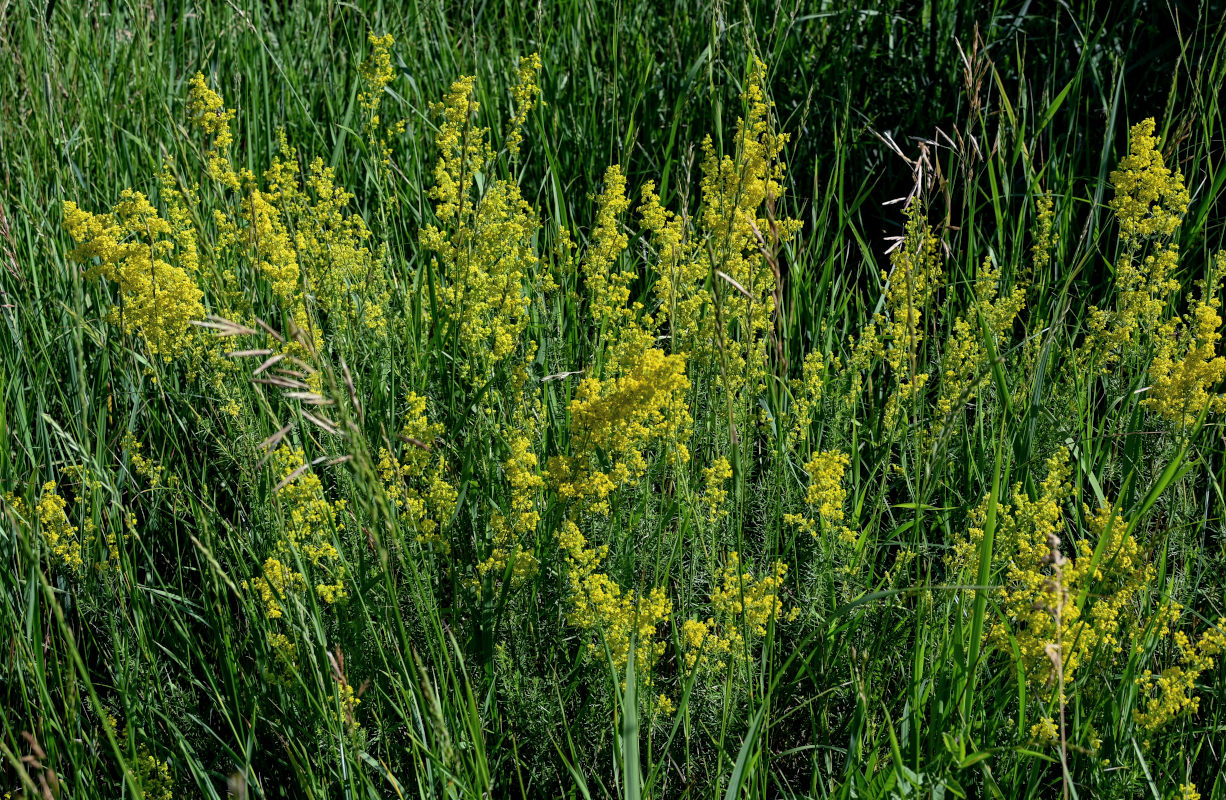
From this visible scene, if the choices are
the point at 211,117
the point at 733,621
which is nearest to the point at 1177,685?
the point at 733,621

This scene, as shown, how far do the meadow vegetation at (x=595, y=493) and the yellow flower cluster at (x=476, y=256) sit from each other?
0.01m

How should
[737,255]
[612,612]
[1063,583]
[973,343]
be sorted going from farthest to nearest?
[973,343] → [737,255] → [612,612] → [1063,583]

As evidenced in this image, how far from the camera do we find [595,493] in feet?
6.63

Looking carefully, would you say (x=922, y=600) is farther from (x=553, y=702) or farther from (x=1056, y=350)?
(x=1056, y=350)

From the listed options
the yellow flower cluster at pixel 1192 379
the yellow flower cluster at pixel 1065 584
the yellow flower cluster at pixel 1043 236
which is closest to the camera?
the yellow flower cluster at pixel 1065 584

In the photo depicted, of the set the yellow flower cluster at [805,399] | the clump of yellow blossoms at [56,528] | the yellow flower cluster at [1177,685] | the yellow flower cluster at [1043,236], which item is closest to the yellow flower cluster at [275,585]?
the clump of yellow blossoms at [56,528]

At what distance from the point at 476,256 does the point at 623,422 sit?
85cm

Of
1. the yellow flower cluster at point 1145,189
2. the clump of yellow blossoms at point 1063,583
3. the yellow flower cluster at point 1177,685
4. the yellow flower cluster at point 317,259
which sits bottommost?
the yellow flower cluster at point 1177,685

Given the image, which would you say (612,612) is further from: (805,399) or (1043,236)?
(1043,236)

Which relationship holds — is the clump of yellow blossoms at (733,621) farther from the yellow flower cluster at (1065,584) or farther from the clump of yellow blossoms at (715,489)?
the yellow flower cluster at (1065,584)

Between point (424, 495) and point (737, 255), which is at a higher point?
point (737, 255)

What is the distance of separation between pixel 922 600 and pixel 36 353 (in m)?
2.36

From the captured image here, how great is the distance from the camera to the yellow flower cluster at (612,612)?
1.92 meters

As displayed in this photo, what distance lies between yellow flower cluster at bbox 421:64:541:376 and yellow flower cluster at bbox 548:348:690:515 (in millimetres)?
484
